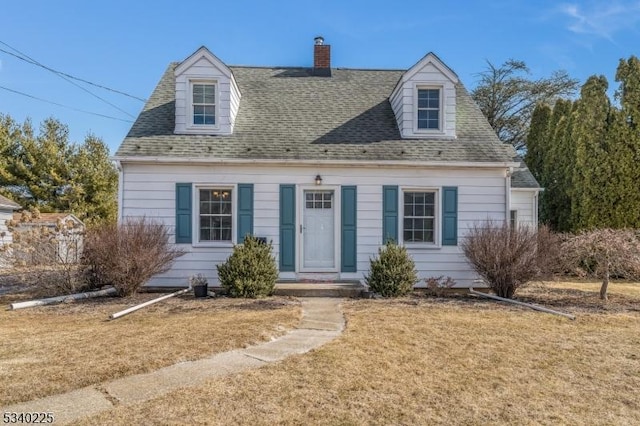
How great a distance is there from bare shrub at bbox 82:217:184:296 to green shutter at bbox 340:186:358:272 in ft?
13.4

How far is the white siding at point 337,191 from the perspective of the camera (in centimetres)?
959

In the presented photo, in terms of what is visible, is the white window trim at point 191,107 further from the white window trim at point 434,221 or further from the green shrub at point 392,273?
the green shrub at point 392,273

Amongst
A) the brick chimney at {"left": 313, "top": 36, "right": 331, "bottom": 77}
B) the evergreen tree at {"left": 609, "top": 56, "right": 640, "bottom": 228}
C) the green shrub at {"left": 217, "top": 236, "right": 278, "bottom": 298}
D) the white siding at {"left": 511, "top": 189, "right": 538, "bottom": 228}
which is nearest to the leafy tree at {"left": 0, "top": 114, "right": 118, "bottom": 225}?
the brick chimney at {"left": 313, "top": 36, "right": 331, "bottom": 77}

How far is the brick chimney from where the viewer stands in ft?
43.5

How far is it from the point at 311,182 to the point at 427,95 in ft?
13.1

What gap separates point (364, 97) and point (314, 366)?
9.45 metres

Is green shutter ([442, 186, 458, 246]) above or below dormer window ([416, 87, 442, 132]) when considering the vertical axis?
below

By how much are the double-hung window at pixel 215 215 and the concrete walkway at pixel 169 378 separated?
4.54 metres

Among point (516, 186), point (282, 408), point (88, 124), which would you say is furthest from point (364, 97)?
point (88, 124)

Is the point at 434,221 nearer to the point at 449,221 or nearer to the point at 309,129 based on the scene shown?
the point at 449,221

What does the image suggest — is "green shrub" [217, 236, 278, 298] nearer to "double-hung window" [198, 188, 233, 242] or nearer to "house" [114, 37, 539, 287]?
"house" [114, 37, 539, 287]

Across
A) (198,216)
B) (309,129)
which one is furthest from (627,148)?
(198,216)

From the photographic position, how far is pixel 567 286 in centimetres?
1104

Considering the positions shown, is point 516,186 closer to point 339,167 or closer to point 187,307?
point 339,167
